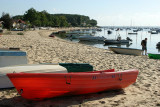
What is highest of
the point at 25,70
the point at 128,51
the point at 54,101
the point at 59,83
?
the point at 25,70

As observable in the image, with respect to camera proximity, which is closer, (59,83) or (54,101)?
(59,83)

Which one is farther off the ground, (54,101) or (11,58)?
(11,58)

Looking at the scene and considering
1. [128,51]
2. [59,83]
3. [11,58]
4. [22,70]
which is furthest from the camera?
[128,51]

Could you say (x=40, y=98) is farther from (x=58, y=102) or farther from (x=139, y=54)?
(x=139, y=54)

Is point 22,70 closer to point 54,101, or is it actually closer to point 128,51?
point 54,101

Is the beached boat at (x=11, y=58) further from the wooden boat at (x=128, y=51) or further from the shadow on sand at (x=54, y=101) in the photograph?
the wooden boat at (x=128, y=51)

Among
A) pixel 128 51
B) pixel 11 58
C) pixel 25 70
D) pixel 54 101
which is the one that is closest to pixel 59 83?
pixel 54 101

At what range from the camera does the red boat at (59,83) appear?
5.18 meters

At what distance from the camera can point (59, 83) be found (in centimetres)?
545

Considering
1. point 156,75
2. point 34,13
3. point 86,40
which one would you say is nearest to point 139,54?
point 156,75

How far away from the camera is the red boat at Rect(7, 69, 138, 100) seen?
5.18 m

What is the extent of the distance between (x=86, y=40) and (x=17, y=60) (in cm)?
4031

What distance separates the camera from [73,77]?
18.3 feet

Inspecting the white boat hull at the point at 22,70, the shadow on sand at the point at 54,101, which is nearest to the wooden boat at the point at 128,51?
the shadow on sand at the point at 54,101
